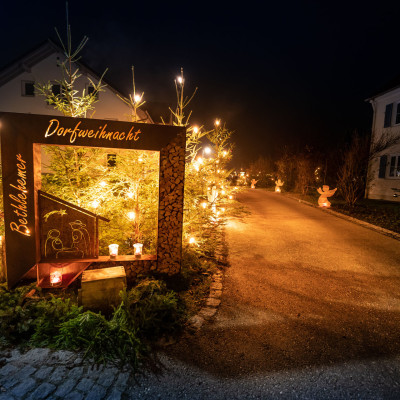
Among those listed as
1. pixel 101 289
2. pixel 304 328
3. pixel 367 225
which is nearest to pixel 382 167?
pixel 367 225

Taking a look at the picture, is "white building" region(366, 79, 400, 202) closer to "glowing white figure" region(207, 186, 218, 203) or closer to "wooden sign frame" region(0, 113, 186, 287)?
"glowing white figure" region(207, 186, 218, 203)

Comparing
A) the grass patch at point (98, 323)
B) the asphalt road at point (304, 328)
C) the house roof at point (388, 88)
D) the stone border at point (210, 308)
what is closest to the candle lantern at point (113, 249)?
the grass patch at point (98, 323)

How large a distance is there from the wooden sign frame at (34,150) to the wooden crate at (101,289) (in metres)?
1.19

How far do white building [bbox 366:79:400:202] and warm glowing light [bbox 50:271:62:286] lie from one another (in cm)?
1740

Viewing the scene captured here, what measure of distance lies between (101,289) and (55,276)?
1.14 m

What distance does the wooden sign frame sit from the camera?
4.25 metres

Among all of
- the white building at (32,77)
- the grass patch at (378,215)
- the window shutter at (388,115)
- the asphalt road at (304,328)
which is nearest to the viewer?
the asphalt road at (304,328)

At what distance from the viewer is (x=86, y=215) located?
459cm

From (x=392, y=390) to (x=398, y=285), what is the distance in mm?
3198

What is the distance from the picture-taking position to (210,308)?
169 inches

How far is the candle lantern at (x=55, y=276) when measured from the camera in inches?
178

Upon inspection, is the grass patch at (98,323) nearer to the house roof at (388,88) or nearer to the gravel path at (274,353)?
the gravel path at (274,353)

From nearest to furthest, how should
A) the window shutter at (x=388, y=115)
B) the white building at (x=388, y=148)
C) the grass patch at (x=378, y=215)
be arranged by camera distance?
the grass patch at (x=378, y=215) → the white building at (x=388, y=148) → the window shutter at (x=388, y=115)

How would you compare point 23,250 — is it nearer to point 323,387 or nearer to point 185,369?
point 185,369
